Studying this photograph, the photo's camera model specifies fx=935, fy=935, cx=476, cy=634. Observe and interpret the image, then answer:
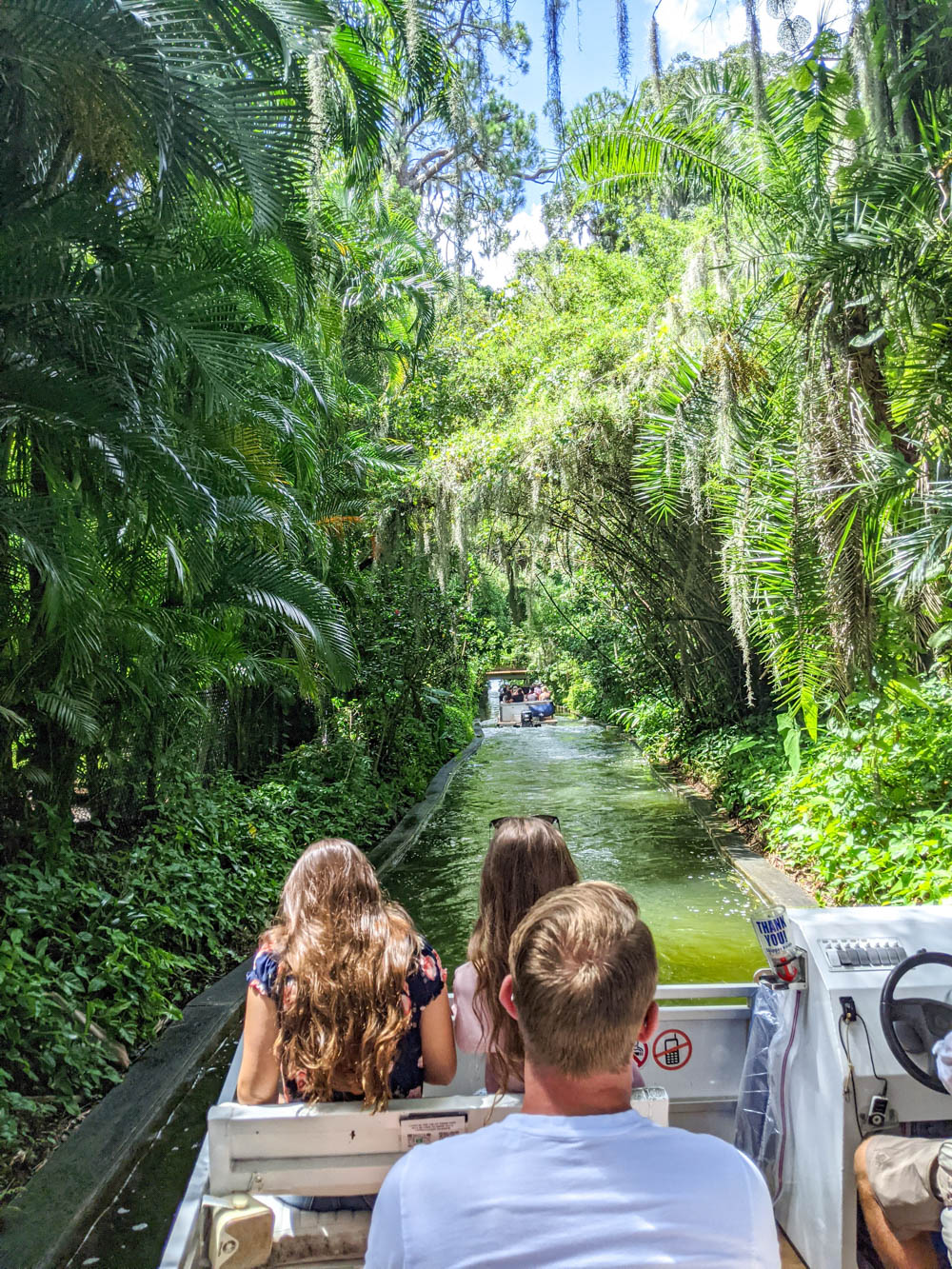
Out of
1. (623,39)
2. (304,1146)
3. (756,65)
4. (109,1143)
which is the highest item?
(623,39)

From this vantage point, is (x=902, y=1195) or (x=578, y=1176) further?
(x=902, y=1195)

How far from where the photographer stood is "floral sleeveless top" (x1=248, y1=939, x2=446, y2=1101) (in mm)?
2494

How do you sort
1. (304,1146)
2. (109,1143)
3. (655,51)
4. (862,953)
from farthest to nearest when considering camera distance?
(655,51) < (109,1143) < (862,953) < (304,1146)

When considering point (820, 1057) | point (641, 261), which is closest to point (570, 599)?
point (641, 261)

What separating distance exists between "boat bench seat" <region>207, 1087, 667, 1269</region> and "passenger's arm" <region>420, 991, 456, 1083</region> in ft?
0.87

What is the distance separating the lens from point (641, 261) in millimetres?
18953

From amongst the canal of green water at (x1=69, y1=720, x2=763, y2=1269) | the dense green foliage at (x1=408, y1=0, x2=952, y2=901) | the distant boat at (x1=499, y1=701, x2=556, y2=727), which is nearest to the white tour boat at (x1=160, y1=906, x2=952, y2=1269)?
the canal of green water at (x1=69, y1=720, x2=763, y2=1269)

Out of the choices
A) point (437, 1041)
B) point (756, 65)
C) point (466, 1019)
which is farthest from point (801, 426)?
point (437, 1041)

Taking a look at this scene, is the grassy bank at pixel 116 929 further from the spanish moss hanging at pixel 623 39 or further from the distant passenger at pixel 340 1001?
the spanish moss hanging at pixel 623 39

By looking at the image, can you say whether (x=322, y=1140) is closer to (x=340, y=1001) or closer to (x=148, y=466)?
(x=340, y=1001)

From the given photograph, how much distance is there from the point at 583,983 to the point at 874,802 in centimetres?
615

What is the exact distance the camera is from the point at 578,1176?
4.27ft

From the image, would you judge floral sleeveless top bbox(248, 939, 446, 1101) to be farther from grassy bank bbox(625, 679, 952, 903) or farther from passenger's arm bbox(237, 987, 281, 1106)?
grassy bank bbox(625, 679, 952, 903)

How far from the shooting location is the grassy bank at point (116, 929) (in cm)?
412
